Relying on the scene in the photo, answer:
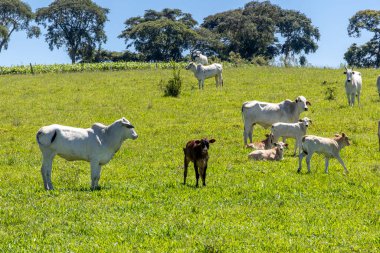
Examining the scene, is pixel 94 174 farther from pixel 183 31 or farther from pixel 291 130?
pixel 183 31

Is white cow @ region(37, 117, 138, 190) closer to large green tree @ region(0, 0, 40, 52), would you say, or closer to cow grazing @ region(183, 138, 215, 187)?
cow grazing @ region(183, 138, 215, 187)

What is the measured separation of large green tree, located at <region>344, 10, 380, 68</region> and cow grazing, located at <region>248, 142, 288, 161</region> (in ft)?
234

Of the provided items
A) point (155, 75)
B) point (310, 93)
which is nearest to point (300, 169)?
point (310, 93)

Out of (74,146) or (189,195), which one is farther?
(74,146)

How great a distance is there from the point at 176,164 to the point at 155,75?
27343mm

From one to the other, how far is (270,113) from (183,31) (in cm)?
6743

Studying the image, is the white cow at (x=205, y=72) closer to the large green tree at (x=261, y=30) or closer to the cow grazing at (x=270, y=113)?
the cow grazing at (x=270, y=113)

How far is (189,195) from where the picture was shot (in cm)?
1221

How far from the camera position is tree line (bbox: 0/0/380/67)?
84.6 metres

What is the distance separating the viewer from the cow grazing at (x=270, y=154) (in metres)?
17.1

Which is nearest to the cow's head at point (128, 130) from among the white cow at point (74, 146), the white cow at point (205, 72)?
the white cow at point (74, 146)

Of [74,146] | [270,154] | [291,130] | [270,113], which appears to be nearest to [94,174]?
[74,146]

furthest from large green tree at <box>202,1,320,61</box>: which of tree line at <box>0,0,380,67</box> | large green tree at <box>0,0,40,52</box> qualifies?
large green tree at <box>0,0,40,52</box>

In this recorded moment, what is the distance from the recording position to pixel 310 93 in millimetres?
32625
